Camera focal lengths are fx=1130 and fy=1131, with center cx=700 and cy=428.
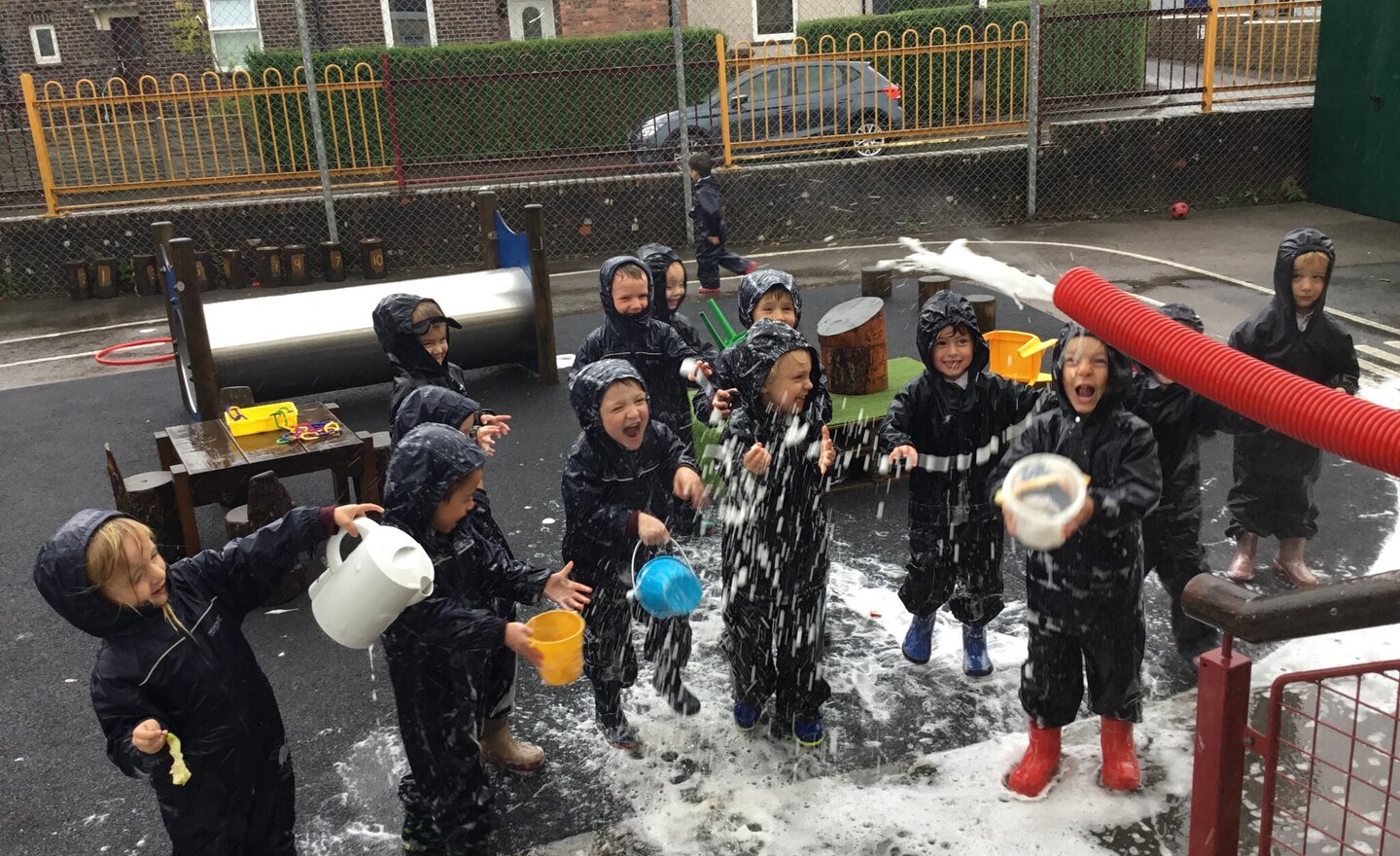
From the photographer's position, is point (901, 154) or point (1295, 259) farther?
point (901, 154)

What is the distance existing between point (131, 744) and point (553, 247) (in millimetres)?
11667

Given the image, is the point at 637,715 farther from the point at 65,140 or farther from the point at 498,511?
the point at 65,140

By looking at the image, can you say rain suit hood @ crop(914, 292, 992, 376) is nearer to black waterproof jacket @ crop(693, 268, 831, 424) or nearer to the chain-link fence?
black waterproof jacket @ crop(693, 268, 831, 424)

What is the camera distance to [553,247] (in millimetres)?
14203

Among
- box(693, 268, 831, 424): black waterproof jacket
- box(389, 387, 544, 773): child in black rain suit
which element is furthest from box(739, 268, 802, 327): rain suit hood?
box(389, 387, 544, 773): child in black rain suit

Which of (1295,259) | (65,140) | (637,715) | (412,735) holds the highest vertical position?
(65,140)

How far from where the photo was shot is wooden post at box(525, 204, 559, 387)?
29.0 ft

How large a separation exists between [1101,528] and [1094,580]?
0.21 m

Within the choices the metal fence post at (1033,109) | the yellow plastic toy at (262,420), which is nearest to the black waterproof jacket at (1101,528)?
the yellow plastic toy at (262,420)

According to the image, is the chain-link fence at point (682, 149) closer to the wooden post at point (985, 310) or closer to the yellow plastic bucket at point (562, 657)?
the wooden post at point (985, 310)

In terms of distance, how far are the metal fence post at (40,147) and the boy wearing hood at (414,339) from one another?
960cm

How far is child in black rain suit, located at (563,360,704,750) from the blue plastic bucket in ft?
0.33

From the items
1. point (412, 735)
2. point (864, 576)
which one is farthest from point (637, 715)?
point (864, 576)

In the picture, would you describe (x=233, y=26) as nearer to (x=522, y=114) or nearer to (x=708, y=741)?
(x=522, y=114)
